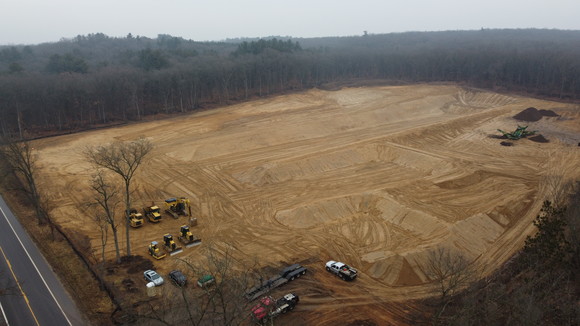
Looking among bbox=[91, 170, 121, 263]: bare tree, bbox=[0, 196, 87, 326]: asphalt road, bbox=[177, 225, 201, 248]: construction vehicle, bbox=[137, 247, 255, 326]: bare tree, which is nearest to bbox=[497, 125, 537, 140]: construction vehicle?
bbox=[137, 247, 255, 326]: bare tree

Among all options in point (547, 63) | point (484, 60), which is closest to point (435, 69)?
point (484, 60)

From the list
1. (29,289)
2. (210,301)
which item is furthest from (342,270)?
(29,289)

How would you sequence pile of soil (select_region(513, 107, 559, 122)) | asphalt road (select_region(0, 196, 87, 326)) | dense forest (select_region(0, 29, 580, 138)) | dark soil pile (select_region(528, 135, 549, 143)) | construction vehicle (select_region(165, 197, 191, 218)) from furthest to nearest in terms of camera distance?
pile of soil (select_region(513, 107, 559, 122)), dense forest (select_region(0, 29, 580, 138)), dark soil pile (select_region(528, 135, 549, 143)), construction vehicle (select_region(165, 197, 191, 218)), asphalt road (select_region(0, 196, 87, 326))

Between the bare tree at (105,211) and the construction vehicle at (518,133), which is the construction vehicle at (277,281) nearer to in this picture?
the bare tree at (105,211)

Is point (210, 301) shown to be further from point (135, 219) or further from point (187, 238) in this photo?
point (135, 219)

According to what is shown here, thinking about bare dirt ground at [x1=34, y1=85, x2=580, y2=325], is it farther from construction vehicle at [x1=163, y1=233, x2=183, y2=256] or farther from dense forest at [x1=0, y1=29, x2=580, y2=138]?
dense forest at [x1=0, y1=29, x2=580, y2=138]

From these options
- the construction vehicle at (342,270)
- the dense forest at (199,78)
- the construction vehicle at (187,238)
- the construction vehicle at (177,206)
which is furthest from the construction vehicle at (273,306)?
the dense forest at (199,78)

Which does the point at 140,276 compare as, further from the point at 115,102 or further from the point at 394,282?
the point at 115,102
